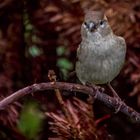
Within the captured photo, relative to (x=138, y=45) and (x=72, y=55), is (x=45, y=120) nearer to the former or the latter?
(x=72, y=55)

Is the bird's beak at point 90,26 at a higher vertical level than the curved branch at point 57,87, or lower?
lower

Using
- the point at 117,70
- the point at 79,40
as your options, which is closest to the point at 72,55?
the point at 79,40

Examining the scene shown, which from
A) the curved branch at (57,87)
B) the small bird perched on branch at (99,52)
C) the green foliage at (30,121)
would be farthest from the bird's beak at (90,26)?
the curved branch at (57,87)

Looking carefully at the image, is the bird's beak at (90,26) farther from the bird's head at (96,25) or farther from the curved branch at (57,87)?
the curved branch at (57,87)

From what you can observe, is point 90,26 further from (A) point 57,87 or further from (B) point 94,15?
(A) point 57,87

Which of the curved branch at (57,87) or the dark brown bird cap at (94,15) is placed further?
the dark brown bird cap at (94,15)

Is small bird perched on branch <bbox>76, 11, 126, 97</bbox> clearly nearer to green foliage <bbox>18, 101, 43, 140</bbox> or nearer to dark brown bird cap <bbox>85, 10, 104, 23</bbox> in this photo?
dark brown bird cap <bbox>85, 10, 104, 23</bbox>

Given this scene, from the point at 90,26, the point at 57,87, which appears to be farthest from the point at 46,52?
the point at 57,87
